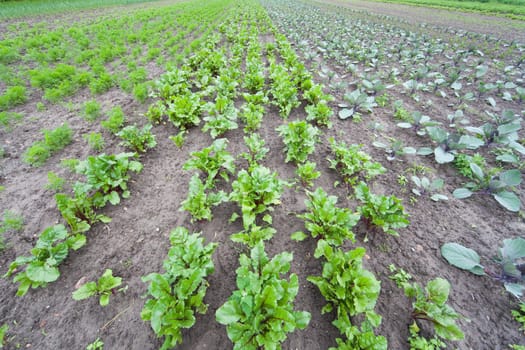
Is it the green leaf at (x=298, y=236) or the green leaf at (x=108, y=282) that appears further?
the green leaf at (x=298, y=236)

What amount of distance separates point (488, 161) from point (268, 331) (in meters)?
5.55

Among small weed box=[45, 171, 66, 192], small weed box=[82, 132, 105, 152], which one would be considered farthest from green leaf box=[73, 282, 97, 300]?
small weed box=[82, 132, 105, 152]

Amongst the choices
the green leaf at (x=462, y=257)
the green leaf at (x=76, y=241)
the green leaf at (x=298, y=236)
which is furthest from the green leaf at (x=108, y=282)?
the green leaf at (x=462, y=257)

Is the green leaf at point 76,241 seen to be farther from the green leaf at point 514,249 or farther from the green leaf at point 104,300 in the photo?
the green leaf at point 514,249

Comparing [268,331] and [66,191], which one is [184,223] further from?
[66,191]

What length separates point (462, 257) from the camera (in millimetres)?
2768

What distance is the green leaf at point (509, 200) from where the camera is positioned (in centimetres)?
323

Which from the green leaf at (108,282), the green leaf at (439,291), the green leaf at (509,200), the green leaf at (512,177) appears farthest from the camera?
the green leaf at (512,177)

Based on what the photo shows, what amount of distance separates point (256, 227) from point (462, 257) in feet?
8.99

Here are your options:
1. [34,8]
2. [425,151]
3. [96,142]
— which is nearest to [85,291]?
[96,142]

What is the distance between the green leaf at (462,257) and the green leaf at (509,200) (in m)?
1.22

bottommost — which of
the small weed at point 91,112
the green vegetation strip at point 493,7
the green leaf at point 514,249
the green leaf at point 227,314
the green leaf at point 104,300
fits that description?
the green leaf at point 104,300

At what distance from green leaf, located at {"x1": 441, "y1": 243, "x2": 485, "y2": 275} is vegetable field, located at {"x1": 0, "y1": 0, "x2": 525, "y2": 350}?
0.06 ft

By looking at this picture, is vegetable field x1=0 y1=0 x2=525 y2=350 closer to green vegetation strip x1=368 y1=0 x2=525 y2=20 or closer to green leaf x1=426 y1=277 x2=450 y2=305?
green leaf x1=426 y1=277 x2=450 y2=305
